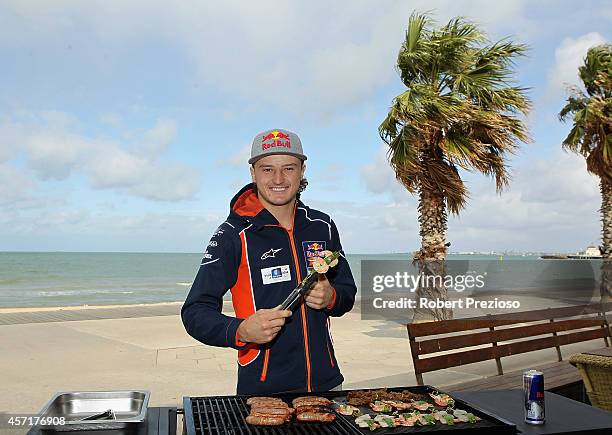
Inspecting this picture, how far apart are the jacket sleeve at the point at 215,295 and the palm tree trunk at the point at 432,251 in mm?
9223

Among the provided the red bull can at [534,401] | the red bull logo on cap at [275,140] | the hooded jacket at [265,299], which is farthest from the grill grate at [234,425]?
the red bull logo on cap at [275,140]

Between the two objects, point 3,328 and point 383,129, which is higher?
point 383,129

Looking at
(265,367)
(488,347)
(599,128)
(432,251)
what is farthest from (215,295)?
(599,128)

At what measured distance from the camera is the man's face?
9.61ft

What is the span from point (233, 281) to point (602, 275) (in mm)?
14482

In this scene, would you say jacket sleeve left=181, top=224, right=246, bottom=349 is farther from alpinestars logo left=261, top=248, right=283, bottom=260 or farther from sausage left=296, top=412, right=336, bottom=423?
sausage left=296, top=412, right=336, bottom=423

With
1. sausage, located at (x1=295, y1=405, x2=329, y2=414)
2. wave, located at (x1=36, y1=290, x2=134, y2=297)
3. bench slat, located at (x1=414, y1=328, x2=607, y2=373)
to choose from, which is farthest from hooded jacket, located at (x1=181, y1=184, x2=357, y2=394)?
wave, located at (x1=36, y1=290, x2=134, y2=297)

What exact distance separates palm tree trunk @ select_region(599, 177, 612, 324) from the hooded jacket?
45.9 ft

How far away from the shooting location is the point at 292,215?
312 centimetres

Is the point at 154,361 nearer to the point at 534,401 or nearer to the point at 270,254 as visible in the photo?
the point at 270,254

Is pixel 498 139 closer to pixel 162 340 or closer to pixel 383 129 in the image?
pixel 383 129

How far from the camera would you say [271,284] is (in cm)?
290

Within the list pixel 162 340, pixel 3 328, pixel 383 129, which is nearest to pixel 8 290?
pixel 3 328

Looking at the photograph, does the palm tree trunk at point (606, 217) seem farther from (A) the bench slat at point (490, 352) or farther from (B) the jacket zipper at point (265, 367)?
(B) the jacket zipper at point (265, 367)
